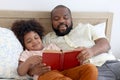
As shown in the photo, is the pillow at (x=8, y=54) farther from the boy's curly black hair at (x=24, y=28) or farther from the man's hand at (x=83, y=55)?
the man's hand at (x=83, y=55)

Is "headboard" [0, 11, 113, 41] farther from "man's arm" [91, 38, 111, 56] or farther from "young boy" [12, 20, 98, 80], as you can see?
"man's arm" [91, 38, 111, 56]

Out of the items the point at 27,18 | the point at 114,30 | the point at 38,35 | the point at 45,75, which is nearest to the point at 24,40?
the point at 38,35

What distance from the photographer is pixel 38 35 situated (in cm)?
175

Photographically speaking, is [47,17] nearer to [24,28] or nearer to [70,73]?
[24,28]

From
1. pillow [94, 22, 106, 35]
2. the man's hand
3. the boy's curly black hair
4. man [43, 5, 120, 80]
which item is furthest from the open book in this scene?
pillow [94, 22, 106, 35]

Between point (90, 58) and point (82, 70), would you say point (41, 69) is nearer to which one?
point (82, 70)

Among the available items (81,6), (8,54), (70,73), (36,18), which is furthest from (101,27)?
(8,54)

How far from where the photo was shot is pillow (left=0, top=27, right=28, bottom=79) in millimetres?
1529

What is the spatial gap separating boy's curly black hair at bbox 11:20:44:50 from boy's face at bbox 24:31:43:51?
0.04 m

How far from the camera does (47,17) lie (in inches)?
75.0

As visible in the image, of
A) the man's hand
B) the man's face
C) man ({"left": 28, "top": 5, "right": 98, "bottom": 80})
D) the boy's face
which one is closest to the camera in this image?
man ({"left": 28, "top": 5, "right": 98, "bottom": 80})

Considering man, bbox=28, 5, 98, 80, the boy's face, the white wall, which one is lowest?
man, bbox=28, 5, 98, 80

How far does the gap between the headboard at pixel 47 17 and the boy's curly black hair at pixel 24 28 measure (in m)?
0.07

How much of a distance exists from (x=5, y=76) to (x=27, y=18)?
0.53 m
